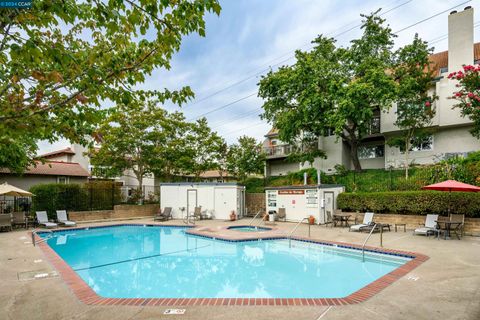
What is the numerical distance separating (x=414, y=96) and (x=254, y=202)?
46.6 feet

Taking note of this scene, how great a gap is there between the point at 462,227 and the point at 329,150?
51.5 ft

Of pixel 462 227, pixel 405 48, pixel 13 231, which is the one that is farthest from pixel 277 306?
pixel 405 48

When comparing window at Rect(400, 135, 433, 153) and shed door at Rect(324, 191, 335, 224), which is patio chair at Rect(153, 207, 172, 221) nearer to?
shed door at Rect(324, 191, 335, 224)

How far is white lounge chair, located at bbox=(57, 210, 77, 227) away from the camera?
17.9 metres

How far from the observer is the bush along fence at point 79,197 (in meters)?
19.4

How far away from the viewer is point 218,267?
1002 centimetres

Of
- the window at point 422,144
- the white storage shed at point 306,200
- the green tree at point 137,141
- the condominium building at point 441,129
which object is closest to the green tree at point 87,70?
the white storage shed at point 306,200

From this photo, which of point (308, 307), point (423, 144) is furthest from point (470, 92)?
point (308, 307)

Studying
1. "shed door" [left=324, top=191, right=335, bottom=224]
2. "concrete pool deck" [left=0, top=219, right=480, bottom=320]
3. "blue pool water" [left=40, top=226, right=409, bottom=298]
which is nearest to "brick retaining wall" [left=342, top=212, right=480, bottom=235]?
"shed door" [left=324, top=191, right=335, bottom=224]

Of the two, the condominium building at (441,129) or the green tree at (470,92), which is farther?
the condominium building at (441,129)

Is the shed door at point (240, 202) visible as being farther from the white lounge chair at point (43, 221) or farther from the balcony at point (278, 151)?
the white lounge chair at point (43, 221)

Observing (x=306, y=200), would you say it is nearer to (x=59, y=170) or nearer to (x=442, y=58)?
(x=442, y=58)

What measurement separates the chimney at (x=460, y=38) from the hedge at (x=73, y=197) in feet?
89.0

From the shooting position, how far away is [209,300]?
18.5ft
